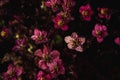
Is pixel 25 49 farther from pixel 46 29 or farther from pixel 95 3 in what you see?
pixel 95 3

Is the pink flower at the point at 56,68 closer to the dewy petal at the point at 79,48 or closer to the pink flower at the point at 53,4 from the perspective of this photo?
the dewy petal at the point at 79,48

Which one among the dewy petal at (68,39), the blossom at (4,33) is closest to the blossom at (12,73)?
the blossom at (4,33)

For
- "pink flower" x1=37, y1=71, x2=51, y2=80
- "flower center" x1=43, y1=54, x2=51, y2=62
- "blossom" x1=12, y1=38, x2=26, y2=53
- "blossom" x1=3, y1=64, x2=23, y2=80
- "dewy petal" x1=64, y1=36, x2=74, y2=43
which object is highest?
"blossom" x1=12, y1=38, x2=26, y2=53

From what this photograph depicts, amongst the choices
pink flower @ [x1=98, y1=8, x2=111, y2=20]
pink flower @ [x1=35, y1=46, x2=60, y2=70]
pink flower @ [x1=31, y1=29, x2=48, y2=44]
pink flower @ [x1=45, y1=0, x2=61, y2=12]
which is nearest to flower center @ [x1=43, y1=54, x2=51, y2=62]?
pink flower @ [x1=35, y1=46, x2=60, y2=70]

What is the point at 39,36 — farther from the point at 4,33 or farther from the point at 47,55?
the point at 4,33

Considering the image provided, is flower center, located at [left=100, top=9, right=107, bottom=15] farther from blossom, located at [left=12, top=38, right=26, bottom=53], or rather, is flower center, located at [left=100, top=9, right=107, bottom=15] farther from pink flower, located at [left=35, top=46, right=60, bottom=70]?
blossom, located at [left=12, top=38, right=26, bottom=53]

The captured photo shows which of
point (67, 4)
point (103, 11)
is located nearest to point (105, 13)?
point (103, 11)

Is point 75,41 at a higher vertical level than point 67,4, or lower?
lower
